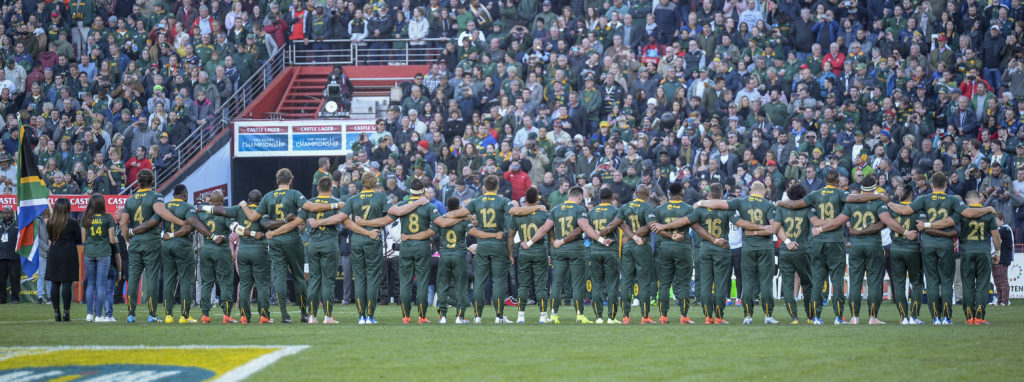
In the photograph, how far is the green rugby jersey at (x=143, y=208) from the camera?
57.2 feet

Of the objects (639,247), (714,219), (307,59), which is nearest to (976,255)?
(714,219)

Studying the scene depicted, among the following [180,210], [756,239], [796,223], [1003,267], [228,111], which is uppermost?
[228,111]

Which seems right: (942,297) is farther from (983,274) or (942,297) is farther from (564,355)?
(564,355)

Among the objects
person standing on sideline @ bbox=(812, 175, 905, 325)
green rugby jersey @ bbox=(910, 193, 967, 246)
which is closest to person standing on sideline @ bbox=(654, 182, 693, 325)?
person standing on sideline @ bbox=(812, 175, 905, 325)

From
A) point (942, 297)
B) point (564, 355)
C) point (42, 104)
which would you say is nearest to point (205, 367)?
point (564, 355)

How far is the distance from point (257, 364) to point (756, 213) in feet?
26.1

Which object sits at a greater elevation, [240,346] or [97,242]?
[97,242]

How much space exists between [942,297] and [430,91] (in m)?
18.0

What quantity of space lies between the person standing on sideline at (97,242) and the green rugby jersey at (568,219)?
21.9 ft

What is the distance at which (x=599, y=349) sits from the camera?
12664 millimetres

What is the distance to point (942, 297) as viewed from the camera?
16.5 m

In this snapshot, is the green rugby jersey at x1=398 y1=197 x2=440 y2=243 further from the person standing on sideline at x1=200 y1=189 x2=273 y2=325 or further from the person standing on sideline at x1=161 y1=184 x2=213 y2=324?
the person standing on sideline at x1=161 y1=184 x2=213 y2=324

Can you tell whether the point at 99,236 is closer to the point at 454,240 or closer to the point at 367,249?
the point at 367,249

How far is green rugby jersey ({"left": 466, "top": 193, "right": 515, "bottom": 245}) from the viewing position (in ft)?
56.2
